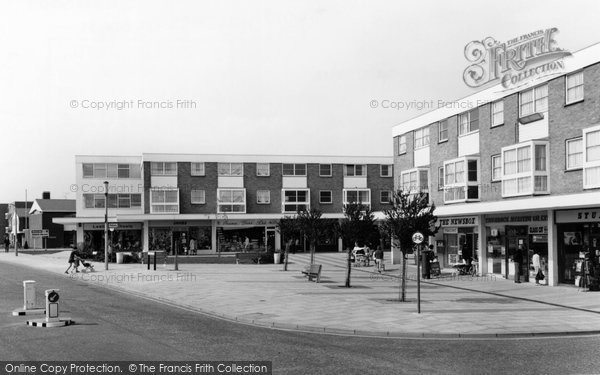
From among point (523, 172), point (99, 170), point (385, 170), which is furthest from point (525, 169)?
point (99, 170)

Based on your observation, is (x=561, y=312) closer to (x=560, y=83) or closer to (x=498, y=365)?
(x=498, y=365)

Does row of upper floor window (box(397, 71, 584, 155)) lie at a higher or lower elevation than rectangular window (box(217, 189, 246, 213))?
higher

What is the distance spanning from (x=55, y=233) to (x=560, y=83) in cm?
8001

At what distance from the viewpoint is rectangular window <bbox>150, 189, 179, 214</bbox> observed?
6078 centimetres

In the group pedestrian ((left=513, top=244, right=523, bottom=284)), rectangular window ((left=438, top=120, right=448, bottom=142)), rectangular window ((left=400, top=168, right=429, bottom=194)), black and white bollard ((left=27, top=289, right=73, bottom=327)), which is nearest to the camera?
black and white bollard ((left=27, top=289, right=73, bottom=327))

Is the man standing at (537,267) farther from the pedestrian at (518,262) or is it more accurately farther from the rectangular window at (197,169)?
the rectangular window at (197,169)

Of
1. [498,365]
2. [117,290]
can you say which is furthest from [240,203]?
[498,365]

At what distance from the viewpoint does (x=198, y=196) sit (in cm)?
6225

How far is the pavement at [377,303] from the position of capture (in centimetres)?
1572

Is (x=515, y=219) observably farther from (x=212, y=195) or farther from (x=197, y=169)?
(x=197, y=169)

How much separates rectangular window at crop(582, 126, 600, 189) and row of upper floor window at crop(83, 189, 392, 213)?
1416 inches

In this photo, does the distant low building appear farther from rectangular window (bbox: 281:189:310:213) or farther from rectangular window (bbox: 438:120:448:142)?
rectangular window (bbox: 438:120:448:142)

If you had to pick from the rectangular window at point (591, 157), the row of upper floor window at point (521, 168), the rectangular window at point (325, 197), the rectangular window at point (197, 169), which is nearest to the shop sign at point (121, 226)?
the rectangular window at point (197, 169)

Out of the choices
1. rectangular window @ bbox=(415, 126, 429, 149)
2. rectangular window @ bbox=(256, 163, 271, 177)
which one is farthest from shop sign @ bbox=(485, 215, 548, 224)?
rectangular window @ bbox=(256, 163, 271, 177)
